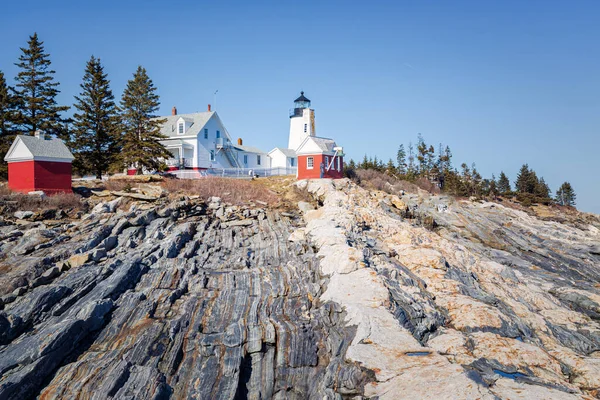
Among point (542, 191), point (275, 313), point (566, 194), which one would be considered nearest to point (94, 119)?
point (275, 313)

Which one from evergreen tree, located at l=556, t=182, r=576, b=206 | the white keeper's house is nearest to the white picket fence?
the white keeper's house

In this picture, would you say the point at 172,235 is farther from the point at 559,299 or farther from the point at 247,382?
the point at 559,299

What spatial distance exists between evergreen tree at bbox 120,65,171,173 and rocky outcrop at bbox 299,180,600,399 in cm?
1773

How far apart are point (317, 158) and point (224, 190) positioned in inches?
439

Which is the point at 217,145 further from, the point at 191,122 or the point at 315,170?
the point at 315,170

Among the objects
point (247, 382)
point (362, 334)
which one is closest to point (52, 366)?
point (247, 382)

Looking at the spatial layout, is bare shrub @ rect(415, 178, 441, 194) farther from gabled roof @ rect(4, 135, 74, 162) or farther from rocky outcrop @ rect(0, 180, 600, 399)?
gabled roof @ rect(4, 135, 74, 162)

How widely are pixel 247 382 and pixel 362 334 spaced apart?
3288mm

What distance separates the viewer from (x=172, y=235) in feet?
68.0

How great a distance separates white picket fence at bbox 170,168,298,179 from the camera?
3822cm

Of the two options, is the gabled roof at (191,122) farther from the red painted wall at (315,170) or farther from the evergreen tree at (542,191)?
the evergreen tree at (542,191)

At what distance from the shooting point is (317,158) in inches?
1500

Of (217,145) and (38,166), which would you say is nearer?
(38,166)

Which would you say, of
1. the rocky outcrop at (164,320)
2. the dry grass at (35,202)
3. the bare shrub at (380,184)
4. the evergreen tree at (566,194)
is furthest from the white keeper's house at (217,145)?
the evergreen tree at (566,194)
